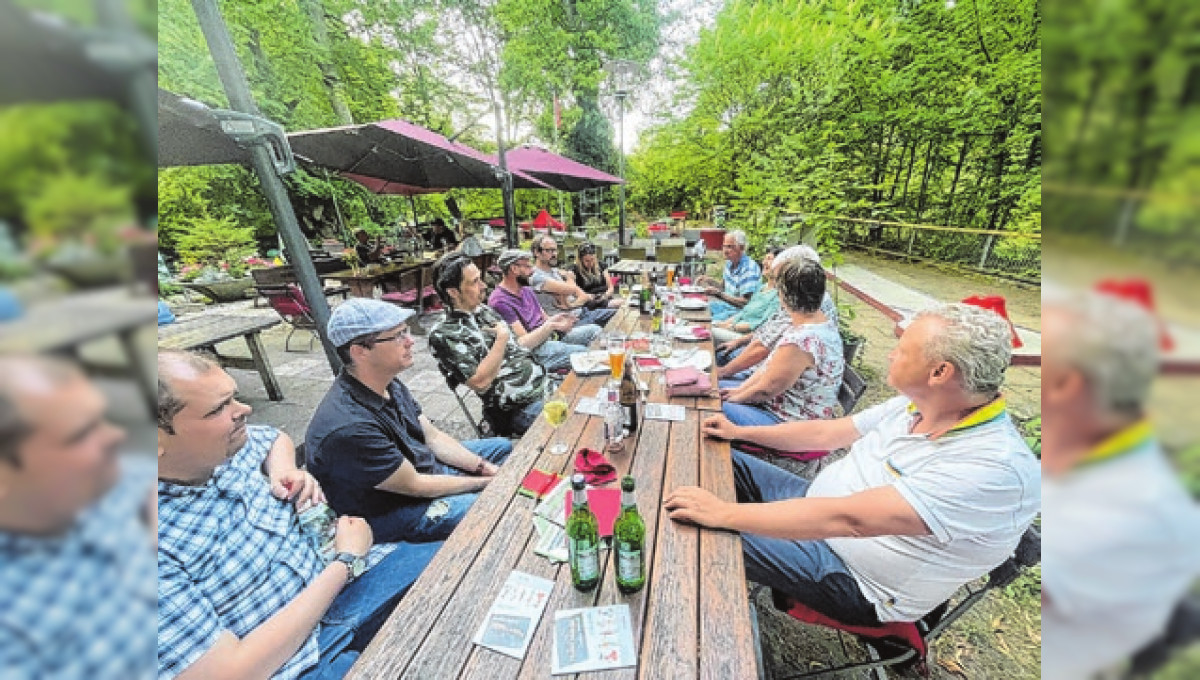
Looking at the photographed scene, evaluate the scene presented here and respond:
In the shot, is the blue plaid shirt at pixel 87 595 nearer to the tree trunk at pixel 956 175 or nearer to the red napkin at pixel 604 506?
the red napkin at pixel 604 506

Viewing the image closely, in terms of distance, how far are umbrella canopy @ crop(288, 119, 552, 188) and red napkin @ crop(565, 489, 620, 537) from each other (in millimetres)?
4817

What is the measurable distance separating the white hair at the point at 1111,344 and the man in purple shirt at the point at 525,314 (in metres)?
3.14

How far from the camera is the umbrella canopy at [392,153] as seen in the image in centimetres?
503

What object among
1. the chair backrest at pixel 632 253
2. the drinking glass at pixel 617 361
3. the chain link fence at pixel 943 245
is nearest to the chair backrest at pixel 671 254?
the chair backrest at pixel 632 253

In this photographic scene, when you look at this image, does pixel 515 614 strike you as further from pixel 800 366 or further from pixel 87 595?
pixel 800 366

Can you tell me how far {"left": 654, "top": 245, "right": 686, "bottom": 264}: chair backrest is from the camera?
28.1 ft

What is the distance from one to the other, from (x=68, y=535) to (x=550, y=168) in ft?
27.9

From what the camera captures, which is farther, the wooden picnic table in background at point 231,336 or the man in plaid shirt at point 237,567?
the wooden picnic table in background at point 231,336

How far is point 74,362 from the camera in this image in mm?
223

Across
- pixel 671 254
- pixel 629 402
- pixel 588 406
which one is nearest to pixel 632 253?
pixel 671 254

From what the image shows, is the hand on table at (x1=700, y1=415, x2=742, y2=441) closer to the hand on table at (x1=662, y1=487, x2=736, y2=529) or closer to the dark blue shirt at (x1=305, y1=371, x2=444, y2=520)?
the hand on table at (x1=662, y1=487, x2=736, y2=529)

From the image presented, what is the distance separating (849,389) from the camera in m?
2.48

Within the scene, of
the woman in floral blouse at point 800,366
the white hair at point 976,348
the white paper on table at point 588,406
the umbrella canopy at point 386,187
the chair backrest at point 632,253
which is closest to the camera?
the white hair at point 976,348

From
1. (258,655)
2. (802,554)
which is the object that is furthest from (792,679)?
(258,655)
